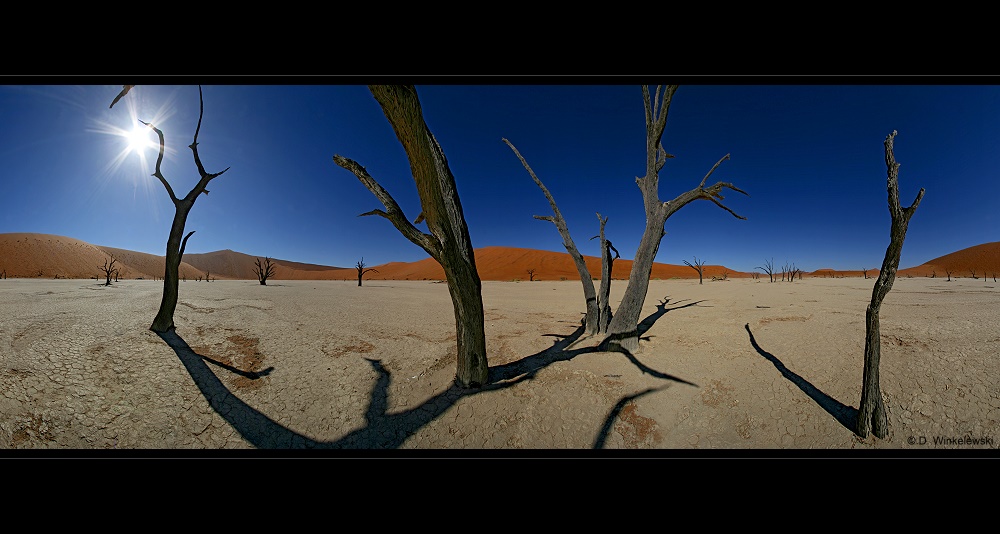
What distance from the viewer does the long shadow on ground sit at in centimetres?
272

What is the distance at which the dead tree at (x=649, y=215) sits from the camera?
4.78 meters

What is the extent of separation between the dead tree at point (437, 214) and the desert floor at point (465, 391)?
0.60 meters

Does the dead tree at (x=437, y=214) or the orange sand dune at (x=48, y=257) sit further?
the orange sand dune at (x=48, y=257)

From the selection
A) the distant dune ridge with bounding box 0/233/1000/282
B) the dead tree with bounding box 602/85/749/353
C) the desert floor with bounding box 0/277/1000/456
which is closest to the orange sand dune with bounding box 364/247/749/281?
the distant dune ridge with bounding box 0/233/1000/282

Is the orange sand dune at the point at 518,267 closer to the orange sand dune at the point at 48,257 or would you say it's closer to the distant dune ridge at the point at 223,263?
the distant dune ridge at the point at 223,263

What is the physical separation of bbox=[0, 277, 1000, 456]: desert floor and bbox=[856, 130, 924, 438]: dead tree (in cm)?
19

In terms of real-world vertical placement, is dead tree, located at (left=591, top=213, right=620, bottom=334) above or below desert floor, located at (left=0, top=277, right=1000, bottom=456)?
above

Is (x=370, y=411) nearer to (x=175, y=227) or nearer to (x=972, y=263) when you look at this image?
(x=175, y=227)

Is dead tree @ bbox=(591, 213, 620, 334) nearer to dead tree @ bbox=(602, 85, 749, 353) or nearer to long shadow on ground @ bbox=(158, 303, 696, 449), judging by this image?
dead tree @ bbox=(602, 85, 749, 353)

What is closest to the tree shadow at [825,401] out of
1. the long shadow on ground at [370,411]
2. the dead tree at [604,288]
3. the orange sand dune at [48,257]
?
the long shadow on ground at [370,411]

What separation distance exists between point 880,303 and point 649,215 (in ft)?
9.71

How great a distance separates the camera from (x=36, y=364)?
10.6 ft

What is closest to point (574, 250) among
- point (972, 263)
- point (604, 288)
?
point (604, 288)
